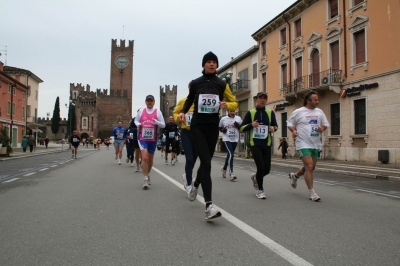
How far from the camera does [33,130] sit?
6278cm

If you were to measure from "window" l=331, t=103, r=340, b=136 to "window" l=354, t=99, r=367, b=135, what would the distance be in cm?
159

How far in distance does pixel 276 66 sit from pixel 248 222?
87.0 ft

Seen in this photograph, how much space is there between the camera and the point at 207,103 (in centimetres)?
474

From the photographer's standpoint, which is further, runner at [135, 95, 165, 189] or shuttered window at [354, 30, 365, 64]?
A: shuttered window at [354, 30, 365, 64]

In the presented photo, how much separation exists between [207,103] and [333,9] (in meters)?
20.7

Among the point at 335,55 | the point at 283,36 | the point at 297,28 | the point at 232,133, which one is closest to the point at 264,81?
the point at 283,36

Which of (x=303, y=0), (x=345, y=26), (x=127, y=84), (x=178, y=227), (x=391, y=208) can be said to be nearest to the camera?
(x=178, y=227)

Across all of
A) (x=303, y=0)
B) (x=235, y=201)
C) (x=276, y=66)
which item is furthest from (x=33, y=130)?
(x=235, y=201)

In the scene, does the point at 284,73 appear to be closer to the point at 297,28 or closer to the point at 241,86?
the point at 297,28

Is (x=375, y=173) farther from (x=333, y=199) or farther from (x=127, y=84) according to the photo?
(x=127, y=84)

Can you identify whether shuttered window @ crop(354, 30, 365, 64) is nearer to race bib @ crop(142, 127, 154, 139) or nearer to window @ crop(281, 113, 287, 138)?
window @ crop(281, 113, 287, 138)

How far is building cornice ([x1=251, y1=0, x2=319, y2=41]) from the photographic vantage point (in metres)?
25.2

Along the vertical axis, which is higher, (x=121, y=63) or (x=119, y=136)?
(x=121, y=63)

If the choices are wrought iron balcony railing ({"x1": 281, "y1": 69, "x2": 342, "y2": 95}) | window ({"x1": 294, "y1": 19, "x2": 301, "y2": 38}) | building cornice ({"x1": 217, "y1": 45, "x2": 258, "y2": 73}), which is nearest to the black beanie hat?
wrought iron balcony railing ({"x1": 281, "y1": 69, "x2": 342, "y2": 95})
